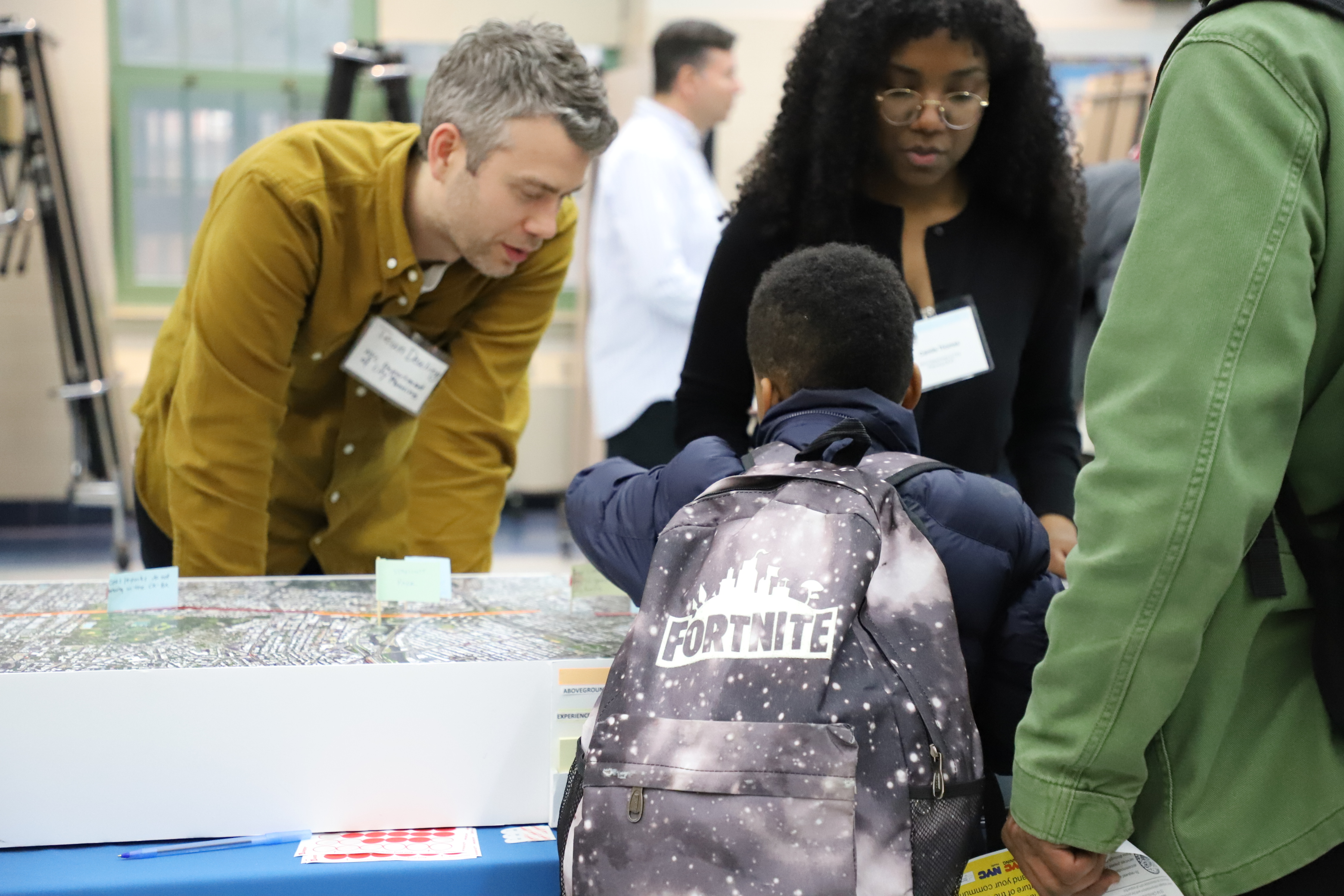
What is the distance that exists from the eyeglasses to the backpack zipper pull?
0.82 meters

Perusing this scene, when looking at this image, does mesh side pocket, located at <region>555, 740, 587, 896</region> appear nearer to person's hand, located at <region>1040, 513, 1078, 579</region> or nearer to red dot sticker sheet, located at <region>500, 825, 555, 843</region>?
red dot sticker sheet, located at <region>500, 825, 555, 843</region>

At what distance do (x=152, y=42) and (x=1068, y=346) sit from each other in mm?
4775

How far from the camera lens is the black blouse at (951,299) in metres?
1.55

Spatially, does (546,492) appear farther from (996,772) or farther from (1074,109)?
(996,772)

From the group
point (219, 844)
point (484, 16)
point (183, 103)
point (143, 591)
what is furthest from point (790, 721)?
point (183, 103)

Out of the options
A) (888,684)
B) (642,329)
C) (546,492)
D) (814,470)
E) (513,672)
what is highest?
(814,470)

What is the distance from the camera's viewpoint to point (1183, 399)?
0.81 meters

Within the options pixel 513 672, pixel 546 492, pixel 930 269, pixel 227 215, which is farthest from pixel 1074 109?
pixel 513 672

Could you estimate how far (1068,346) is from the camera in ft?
5.40

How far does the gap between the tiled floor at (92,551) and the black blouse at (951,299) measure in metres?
2.71

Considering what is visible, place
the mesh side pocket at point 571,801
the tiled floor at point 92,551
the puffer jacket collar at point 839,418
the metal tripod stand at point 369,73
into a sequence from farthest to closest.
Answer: the tiled floor at point 92,551, the metal tripod stand at point 369,73, the puffer jacket collar at point 839,418, the mesh side pocket at point 571,801

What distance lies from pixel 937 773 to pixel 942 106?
0.86m

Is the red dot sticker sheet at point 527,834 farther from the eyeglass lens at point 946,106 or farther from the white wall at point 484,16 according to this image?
the white wall at point 484,16

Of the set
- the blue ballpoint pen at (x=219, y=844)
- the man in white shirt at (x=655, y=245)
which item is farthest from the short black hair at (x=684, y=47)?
the blue ballpoint pen at (x=219, y=844)
